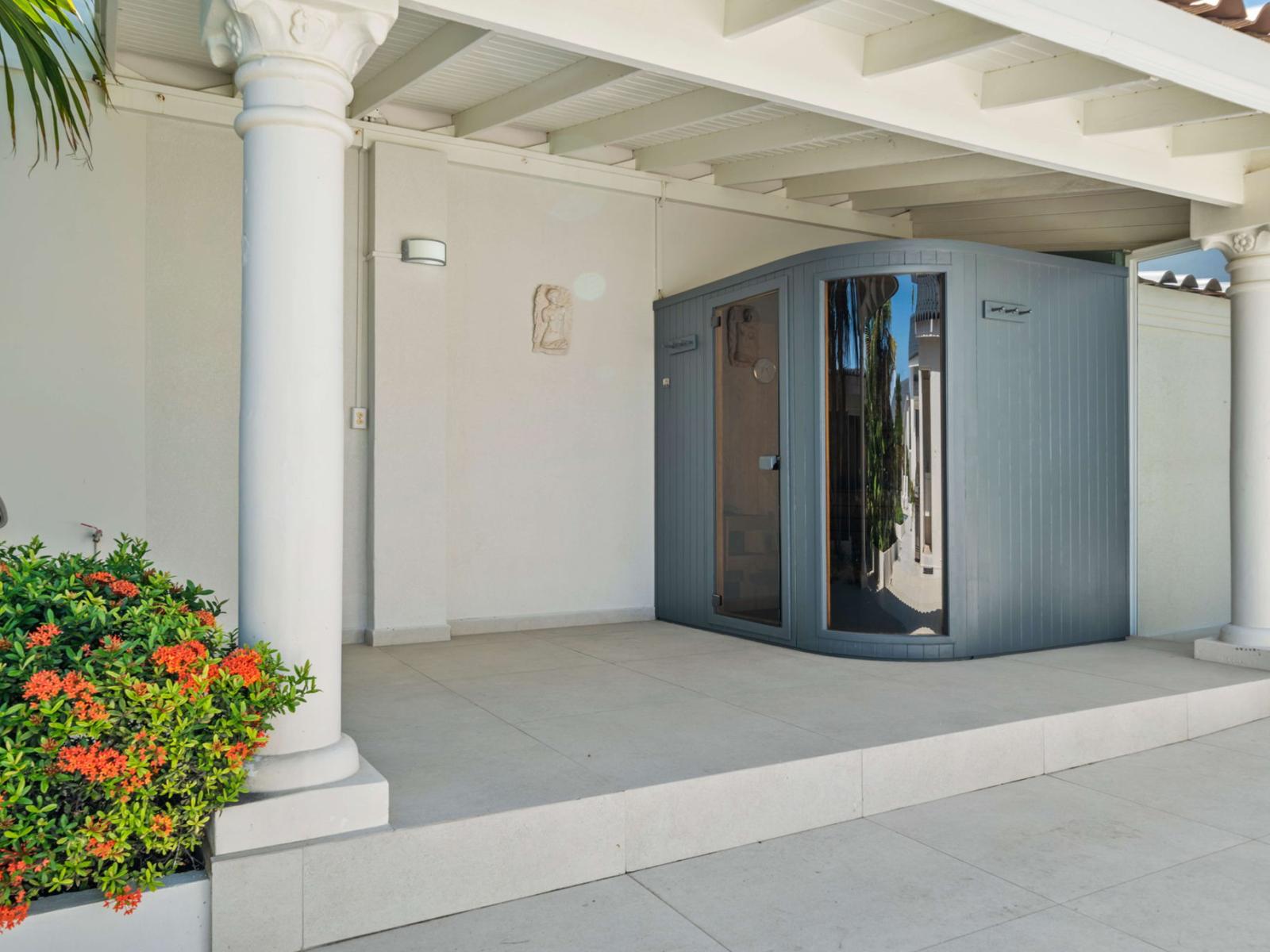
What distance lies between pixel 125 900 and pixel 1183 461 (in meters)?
6.49

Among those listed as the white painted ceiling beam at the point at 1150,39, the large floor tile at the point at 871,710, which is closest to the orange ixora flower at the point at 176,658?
the large floor tile at the point at 871,710

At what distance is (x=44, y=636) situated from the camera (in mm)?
2275

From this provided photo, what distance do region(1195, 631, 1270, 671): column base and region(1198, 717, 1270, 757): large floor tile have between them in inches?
20.0

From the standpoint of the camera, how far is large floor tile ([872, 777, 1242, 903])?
2932mm

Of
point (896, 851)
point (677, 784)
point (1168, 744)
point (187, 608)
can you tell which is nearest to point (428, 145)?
point (187, 608)

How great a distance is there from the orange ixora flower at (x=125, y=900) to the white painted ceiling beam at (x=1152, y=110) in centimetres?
490

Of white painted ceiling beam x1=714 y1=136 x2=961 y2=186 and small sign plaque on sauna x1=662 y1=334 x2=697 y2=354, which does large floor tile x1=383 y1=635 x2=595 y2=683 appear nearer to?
small sign plaque on sauna x1=662 y1=334 x2=697 y2=354

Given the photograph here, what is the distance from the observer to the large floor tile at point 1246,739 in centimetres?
431

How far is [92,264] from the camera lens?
4.87 metres

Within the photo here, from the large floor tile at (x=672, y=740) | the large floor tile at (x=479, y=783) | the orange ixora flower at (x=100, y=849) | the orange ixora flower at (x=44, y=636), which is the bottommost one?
the large floor tile at (x=672, y=740)

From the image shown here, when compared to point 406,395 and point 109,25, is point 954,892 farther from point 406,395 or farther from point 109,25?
point 109,25

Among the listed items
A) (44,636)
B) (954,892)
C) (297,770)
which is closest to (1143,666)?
(954,892)

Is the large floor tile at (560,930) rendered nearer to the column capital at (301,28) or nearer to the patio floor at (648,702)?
the patio floor at (648,702)

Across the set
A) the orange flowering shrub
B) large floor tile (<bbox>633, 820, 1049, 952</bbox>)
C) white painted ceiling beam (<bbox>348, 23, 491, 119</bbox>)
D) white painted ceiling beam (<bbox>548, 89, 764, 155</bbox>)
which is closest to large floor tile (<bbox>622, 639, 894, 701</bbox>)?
large floor tile (<bbox>633, 820, 1049, 952</bbox>)
